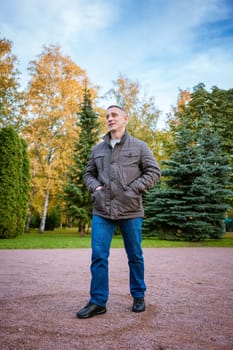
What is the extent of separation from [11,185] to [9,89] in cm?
895

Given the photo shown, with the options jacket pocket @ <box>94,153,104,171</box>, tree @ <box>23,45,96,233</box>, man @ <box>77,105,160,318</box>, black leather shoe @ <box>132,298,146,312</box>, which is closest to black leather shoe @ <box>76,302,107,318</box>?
man @ <box>77,105,160,318</box>

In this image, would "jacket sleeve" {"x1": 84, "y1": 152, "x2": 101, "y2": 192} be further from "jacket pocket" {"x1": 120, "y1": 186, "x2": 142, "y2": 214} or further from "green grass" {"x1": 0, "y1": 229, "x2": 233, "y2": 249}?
"green grass" {"x1": 0, "y1": 229, "x2": 233, "y2": 249}

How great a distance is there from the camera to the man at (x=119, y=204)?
315 centimetres

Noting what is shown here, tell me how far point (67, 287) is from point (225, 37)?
8968 mm

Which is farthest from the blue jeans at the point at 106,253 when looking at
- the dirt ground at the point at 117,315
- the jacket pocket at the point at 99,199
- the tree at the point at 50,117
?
the tree at the point at 50,117

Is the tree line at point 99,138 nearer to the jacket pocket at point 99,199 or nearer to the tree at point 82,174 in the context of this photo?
the tree at point 82,174

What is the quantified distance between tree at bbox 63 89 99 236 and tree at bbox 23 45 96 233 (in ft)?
7.19

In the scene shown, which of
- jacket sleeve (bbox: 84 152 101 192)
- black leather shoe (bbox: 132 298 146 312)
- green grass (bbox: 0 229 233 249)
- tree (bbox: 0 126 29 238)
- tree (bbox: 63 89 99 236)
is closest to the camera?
black leather shoe (bbox: 132 298 146 312)

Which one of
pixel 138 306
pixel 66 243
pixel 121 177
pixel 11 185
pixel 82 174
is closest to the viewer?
pixel 138 306

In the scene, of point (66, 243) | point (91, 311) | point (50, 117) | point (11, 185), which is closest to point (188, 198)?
point (66, 243)

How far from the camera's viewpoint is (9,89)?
68.0 feet

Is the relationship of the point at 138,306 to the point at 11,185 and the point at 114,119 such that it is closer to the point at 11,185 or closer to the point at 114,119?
the point at 114,119

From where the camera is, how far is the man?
10.3ft

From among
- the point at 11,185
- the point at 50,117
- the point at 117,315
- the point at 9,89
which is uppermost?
Result: the point at 9,89
